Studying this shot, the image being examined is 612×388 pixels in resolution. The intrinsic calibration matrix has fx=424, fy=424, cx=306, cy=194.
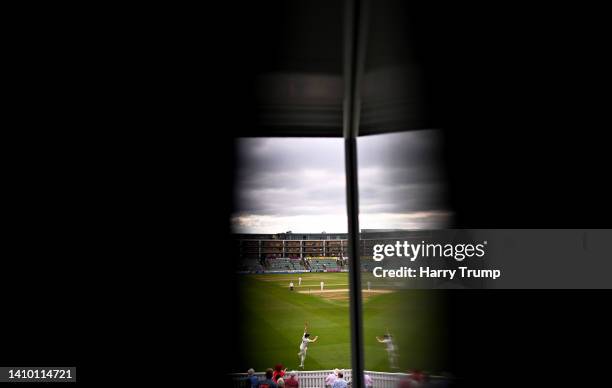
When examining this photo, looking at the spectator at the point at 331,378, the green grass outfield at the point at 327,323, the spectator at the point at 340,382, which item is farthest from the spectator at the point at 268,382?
the spectator at the point at 340,382

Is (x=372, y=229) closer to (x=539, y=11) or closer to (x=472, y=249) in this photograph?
(x=472, y=249)

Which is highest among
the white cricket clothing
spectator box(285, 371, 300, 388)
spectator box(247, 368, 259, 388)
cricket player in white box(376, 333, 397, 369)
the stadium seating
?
the stadium seating

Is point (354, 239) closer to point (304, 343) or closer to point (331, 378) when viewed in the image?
point (331, 378)

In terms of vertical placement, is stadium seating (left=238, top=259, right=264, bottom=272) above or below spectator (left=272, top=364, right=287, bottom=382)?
above

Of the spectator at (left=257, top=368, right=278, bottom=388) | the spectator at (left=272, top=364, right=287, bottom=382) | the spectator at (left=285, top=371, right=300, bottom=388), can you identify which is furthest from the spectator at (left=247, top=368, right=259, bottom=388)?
the spectator at (left=285, top=371, right=300, bottom=388)

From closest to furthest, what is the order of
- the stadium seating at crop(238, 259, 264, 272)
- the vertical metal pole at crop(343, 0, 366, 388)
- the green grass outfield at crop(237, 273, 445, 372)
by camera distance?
the green grass outfield at crop(237, 273, 445, 372) < the vertical metal pole at crop(343, 0, 366, 388) < the stadium seating at crop(238, 259, 264, 272)

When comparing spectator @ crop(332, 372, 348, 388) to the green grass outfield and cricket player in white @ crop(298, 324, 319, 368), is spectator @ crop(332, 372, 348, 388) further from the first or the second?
cricket player in white @ crop(298, 324, 319, 368)
